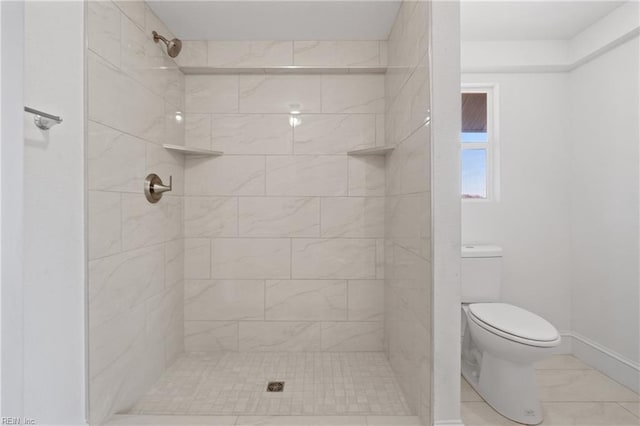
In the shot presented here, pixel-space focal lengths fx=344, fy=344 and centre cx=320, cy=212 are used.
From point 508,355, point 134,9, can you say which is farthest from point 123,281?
point 508,355

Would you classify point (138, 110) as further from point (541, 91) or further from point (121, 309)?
point (541, 91)

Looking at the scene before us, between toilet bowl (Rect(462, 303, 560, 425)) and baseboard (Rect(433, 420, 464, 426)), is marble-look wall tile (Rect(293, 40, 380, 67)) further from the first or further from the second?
baseboard (Rect(433, 420, 464, 426))

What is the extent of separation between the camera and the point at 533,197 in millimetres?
2490

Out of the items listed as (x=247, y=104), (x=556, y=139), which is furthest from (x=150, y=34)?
(x=556, y=139)

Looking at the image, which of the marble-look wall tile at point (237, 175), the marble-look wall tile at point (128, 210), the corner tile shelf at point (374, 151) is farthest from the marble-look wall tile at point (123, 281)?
the corner tile shelf at point (374, 151)

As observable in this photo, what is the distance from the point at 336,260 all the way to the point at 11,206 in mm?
1981

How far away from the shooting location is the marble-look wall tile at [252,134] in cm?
238

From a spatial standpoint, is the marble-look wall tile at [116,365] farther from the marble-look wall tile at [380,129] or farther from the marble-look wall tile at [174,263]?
the marble-look wall tile at [380,129]

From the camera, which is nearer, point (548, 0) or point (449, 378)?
point (449, 378)

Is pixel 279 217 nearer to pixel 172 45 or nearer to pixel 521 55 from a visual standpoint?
pixel 172 45

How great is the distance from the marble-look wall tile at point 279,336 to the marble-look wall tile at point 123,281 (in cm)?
68

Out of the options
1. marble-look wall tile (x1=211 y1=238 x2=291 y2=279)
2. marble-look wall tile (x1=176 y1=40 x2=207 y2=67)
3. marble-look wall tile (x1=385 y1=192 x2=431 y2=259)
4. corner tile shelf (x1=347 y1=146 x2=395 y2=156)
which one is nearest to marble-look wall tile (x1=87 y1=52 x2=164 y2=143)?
marble-look wall tile (x1=176 y1=40 x2=207 y2=67)

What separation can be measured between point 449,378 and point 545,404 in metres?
0.93

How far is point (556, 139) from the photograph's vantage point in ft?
8.13
